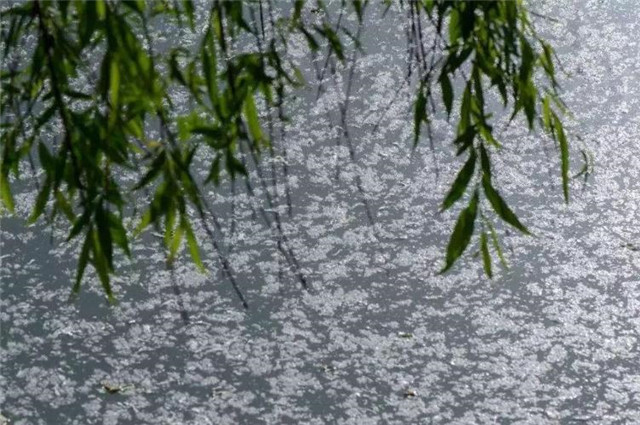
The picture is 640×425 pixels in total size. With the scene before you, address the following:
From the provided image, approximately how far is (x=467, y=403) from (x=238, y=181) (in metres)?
0.77

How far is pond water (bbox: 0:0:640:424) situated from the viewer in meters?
2.15

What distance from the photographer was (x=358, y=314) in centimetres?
239

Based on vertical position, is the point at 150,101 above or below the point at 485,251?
above

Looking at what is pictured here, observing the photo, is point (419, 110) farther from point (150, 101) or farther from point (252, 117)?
point (150, 101)

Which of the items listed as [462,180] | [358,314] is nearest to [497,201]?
[462,180]

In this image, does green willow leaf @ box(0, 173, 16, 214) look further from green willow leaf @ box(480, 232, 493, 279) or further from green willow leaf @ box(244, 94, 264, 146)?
green willow leaf @ box(480, 232, 493, 279)

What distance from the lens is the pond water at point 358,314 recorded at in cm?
215

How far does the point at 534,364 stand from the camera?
2258mm

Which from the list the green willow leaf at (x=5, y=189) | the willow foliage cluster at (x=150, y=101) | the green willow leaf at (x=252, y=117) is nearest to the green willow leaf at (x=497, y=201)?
the willow foliage cluster at (x=150, y=101)

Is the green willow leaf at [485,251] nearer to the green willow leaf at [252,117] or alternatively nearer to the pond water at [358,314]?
the green willow leaf at [252,117]

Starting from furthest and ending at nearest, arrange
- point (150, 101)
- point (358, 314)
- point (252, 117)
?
point (358, 314), point (252, 117), point (150, 101)

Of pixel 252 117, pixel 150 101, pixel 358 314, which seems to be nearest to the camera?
pixel 150 101

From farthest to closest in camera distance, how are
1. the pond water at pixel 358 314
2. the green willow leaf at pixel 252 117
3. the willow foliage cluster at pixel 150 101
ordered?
the pond water at pixel 358 314
the green willow leaf at pixel 252 117
the willow foliage cluster at pixel 150 101

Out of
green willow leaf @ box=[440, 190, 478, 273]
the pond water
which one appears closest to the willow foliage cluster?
green willow leaf @ box=[440, 190, 478, 273]
